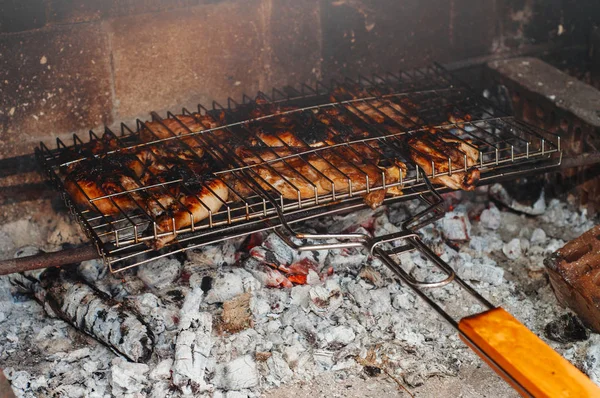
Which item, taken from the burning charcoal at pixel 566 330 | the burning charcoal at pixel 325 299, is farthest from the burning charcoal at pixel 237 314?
the burning charcoal at pixel 566 330

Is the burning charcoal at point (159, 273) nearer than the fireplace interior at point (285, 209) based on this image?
No

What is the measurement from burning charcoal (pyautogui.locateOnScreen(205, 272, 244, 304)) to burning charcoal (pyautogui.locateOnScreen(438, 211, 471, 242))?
171cm

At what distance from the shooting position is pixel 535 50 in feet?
21.4

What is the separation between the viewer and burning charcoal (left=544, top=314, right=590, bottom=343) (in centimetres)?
414

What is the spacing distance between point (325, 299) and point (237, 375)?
796 mm

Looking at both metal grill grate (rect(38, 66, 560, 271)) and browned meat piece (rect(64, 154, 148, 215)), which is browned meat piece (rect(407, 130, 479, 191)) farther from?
browned meat piece (rect(64, 154, 148, 215))

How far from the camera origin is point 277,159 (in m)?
4.12

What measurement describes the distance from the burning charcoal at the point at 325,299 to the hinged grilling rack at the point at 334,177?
329mm

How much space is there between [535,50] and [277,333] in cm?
412

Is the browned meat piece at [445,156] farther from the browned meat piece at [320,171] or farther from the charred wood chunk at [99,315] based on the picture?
the charred wood chunk at [99,315]

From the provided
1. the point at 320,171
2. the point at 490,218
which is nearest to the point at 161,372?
the point at 320,171

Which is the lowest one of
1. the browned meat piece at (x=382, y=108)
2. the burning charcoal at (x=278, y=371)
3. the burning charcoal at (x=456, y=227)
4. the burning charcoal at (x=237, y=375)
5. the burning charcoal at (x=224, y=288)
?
the burning charcoal at (x=456, y=227)

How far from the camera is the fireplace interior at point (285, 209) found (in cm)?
381

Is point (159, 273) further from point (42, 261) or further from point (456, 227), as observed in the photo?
point (456, 227)
